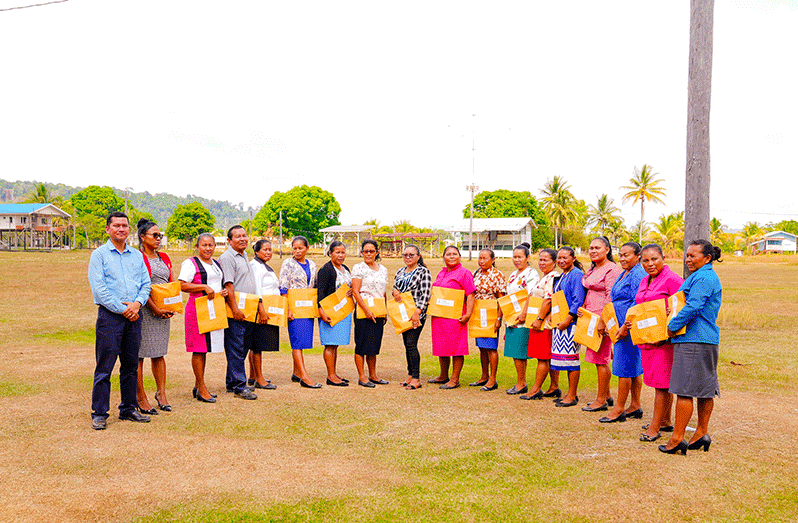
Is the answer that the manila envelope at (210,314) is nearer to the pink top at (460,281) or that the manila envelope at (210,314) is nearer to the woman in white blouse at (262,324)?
Answer: the woman in white blouse at (262,324)

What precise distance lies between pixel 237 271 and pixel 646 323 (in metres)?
4.43

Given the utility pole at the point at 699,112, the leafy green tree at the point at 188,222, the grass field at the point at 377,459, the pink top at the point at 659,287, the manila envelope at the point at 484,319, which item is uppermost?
the leafy green tree at the point at 188,222

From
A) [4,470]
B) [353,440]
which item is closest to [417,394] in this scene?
[353,440]

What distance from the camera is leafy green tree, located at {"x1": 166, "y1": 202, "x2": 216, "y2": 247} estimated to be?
293 feet

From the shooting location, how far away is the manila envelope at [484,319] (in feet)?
22.5

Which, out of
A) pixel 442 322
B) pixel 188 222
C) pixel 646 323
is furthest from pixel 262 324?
pixel 188 222

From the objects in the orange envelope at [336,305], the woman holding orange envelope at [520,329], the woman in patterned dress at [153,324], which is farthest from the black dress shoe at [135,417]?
the woman holding orange envelope at [520,329]

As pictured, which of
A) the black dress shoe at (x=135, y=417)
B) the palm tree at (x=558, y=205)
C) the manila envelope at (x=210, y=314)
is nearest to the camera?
the black dress shoe at (x=135, y=417)

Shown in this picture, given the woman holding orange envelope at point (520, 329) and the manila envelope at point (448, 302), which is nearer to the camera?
the woman holding orange envelope at point (520, 329)

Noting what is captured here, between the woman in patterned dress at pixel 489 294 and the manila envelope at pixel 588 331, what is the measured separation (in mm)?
1155

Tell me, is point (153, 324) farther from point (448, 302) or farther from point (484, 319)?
point (484, 319)

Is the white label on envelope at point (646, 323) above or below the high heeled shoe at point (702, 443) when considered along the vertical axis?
above

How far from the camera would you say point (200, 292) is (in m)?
6.06

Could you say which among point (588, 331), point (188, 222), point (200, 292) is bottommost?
point (588, 331)
